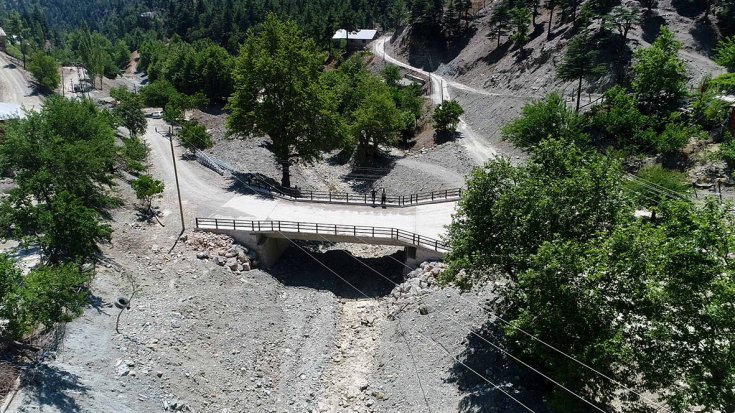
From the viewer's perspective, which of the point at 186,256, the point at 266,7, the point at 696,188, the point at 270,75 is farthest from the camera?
the point at 266,7

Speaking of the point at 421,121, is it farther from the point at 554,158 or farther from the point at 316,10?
the point at 316,10

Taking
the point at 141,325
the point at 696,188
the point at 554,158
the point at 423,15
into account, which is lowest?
the point at 141,325

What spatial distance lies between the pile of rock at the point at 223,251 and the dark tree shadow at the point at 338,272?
204 centimetres

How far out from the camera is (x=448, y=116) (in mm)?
59656

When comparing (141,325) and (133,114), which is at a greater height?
(133,114)

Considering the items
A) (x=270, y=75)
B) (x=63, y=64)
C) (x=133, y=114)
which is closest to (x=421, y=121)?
(x=270, y=75)

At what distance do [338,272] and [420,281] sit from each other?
24.7 ft

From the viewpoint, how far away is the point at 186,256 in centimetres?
3306

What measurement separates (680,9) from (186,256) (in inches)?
2533

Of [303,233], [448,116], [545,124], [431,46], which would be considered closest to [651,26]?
[448,116]

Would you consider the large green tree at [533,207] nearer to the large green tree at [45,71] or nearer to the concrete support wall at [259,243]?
the concrete support wall at [259,243]

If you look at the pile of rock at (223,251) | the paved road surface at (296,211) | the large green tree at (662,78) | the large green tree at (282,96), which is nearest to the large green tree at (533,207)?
the paved road surface at (296,211)

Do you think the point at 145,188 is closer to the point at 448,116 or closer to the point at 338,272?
the point at 338,272

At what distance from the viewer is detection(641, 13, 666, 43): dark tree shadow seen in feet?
191
